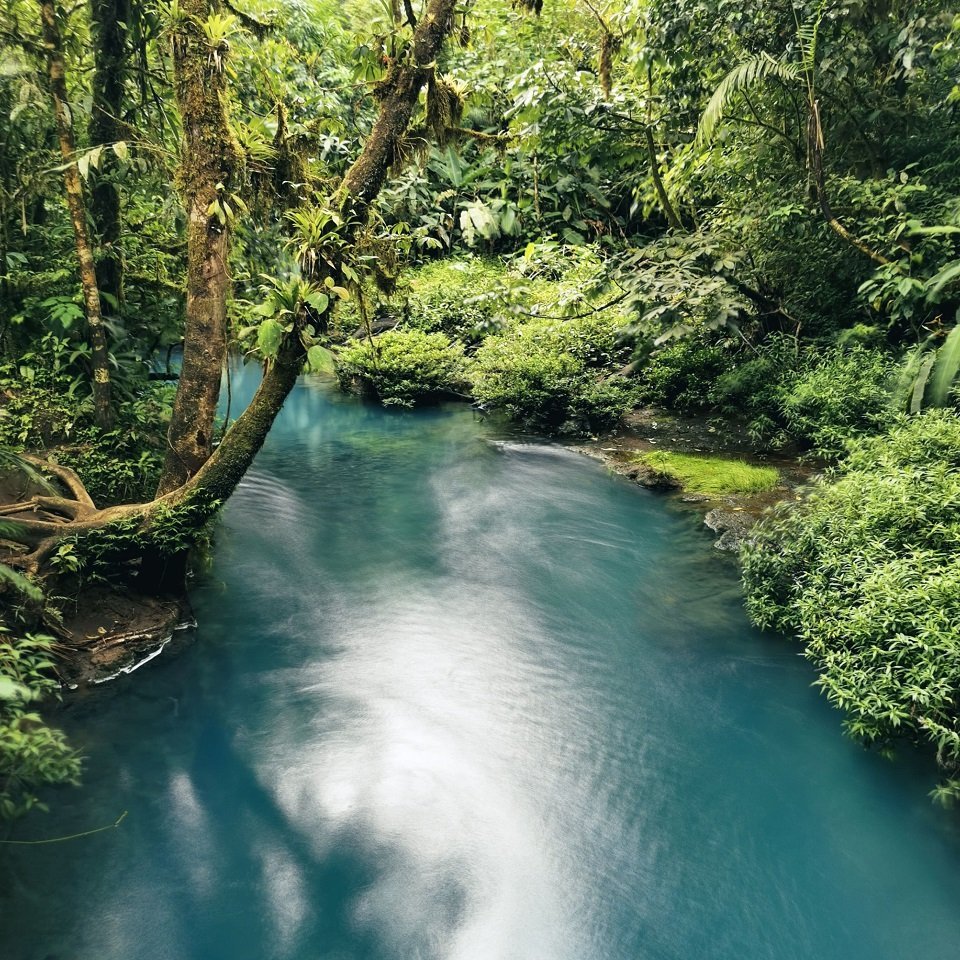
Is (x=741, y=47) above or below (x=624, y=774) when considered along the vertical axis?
above

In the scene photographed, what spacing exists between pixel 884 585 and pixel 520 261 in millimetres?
7690

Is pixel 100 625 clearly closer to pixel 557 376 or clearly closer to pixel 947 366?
pixel 947 366

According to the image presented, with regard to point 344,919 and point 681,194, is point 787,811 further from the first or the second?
point 681,194

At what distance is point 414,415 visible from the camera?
40.0 ft

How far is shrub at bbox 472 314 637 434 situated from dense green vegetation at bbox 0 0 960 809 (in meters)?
0.05

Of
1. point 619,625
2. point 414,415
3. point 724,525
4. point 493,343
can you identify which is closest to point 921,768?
point 619,625

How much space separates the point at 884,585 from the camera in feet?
13.6

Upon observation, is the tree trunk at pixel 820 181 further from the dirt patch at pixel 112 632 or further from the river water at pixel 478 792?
the dirt patch at pixel 112 632

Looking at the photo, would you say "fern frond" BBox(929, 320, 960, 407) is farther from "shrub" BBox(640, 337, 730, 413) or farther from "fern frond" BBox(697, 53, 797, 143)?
"shrub" BBox(640, 337, 730, 413)

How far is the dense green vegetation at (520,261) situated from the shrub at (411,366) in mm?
1353

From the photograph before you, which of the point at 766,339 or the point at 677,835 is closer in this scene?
the point at 677,835

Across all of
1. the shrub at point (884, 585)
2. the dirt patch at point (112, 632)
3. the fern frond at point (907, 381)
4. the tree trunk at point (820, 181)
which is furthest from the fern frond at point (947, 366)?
the dirt patch at point (112, 632)

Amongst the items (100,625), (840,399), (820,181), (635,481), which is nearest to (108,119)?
(100,625)

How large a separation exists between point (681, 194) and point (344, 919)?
10146 mm
